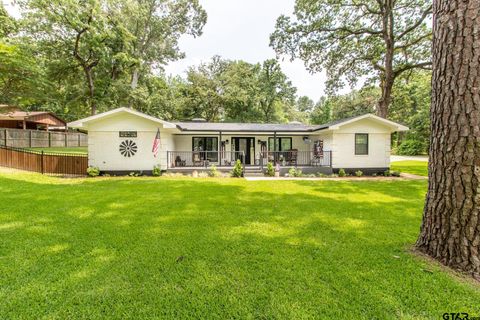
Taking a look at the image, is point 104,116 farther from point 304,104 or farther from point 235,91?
point 304,104

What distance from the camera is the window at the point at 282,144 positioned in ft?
53.2

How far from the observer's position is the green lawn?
2.21 m

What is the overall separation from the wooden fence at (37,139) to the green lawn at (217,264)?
1710cm

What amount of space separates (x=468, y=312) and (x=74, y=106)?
24782mm

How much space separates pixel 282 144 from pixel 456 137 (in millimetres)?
13525

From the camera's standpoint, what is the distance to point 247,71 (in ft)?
94.8

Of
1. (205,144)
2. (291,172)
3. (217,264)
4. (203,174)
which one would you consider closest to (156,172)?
(203,174)

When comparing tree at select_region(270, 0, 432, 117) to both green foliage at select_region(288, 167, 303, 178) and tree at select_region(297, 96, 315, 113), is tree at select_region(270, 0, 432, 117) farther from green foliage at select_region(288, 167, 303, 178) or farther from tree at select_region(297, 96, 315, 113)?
tree at select_region(297, 96, 315, 113)

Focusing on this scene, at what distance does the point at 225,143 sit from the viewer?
15672mm

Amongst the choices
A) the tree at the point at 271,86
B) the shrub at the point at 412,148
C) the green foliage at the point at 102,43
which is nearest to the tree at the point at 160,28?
the green foliage at the point at 102,43

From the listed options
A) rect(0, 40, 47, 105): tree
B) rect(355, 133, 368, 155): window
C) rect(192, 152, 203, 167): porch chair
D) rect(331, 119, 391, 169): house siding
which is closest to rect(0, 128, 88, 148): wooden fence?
rect(0, 40, 47, 105): tree

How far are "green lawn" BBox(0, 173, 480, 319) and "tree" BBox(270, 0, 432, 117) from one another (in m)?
14.5

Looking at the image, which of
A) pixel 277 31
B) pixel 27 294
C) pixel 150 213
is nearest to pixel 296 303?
pixel 27 294

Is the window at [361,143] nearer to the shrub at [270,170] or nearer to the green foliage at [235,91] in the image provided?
the shrub at [270,170]
